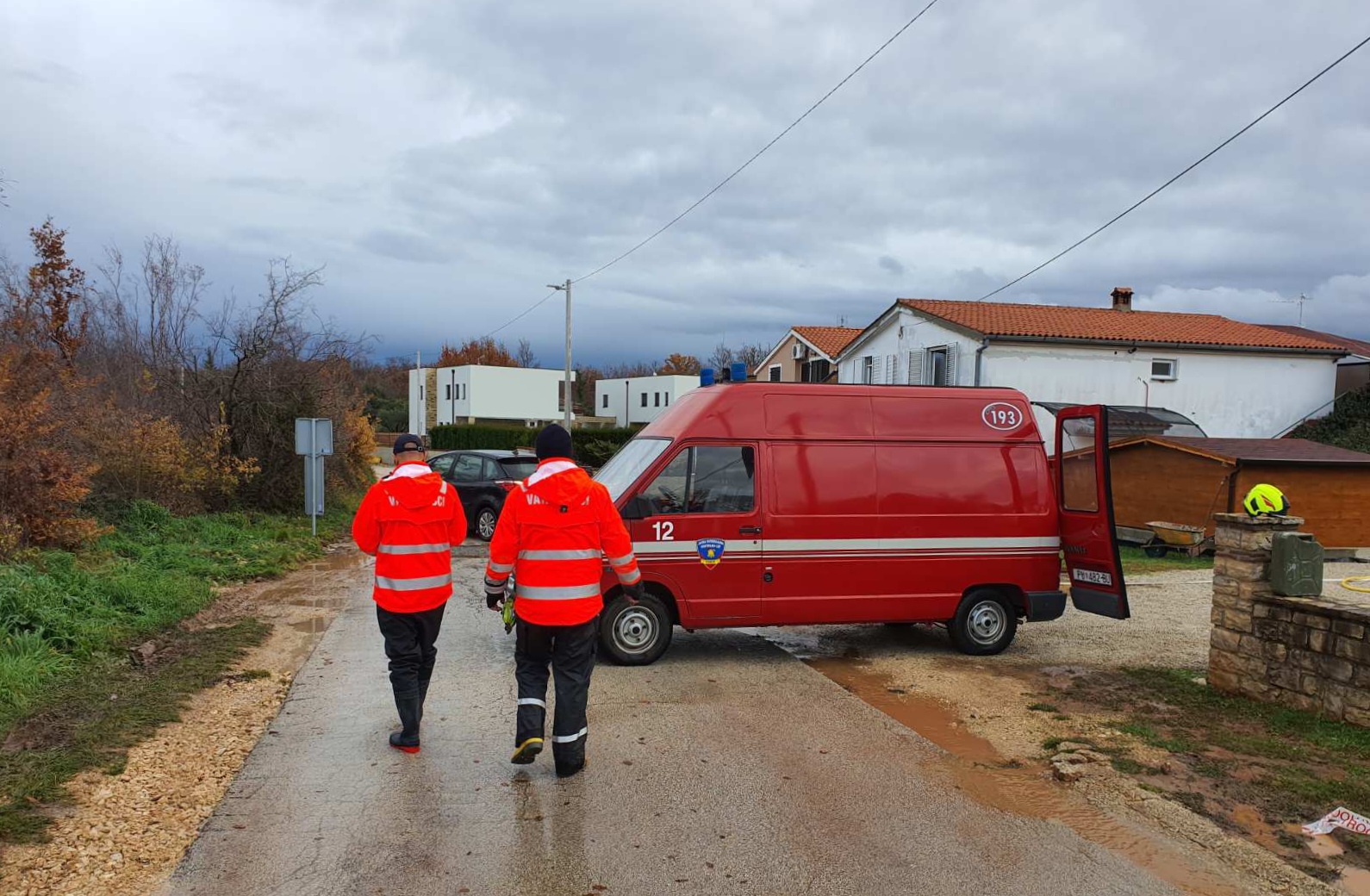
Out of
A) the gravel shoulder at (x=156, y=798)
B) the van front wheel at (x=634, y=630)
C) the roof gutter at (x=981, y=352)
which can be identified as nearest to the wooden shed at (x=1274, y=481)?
the roof gutter at (x=981, y=352)

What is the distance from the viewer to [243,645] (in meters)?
8.34

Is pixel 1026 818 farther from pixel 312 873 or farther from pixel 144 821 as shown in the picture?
pixel 144 821

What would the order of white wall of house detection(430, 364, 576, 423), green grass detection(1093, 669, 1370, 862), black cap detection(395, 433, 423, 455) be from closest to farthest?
green grass detection(1093, 669, 1370, 862), black cap detection(395, 433, 423, 455), white wall of house detection(430, 364, 576, 423)

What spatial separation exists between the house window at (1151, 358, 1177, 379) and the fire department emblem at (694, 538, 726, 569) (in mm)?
23372

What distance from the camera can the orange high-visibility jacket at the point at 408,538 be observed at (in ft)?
18.1

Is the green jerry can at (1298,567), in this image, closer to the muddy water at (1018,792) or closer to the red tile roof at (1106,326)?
the muddy water at (1018,792)

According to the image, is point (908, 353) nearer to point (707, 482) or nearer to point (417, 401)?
point (707, 482)

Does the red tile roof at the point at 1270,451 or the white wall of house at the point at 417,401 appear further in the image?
the white wall of house at the point at 417,401

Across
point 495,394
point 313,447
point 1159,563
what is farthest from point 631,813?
point 495,394

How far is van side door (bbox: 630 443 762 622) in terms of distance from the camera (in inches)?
299

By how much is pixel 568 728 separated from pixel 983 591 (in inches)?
180

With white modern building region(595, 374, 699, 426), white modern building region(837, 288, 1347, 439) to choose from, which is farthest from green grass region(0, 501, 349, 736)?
white modern building region(595, 374, 699, 426)

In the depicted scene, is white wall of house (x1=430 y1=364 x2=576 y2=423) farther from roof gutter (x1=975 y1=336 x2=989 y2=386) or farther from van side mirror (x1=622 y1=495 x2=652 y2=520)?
van side mirror (x1=622 y1=495 x2=652 y2=520)

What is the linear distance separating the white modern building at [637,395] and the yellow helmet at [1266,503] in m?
59.2
